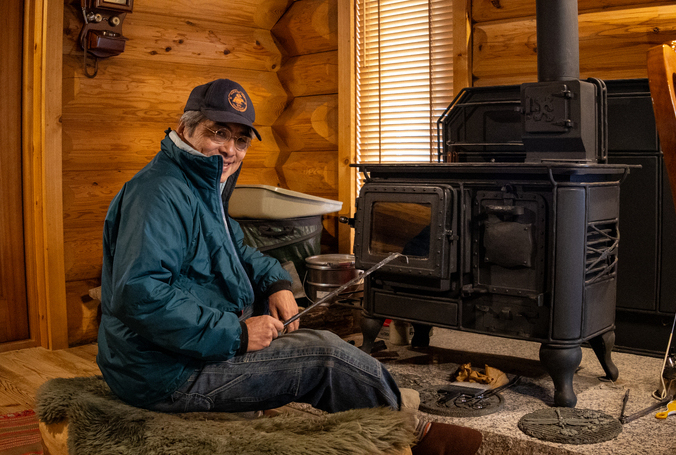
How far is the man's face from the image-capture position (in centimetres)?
172

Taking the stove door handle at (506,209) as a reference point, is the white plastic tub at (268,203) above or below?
above

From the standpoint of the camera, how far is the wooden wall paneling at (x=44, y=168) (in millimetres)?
3312

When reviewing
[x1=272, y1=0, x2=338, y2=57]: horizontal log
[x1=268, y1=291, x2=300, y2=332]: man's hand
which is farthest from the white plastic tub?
[x1=268, y1=291, x2=300, y2=332]: man's hand

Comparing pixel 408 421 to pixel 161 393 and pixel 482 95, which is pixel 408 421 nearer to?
pixel 161 393

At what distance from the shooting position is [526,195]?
2.39m

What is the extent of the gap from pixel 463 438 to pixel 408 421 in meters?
0.22

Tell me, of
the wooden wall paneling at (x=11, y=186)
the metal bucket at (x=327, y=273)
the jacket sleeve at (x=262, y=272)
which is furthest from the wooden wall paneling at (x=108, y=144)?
the jacket sleeve at (x=262, y=272)

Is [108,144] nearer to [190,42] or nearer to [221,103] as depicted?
[190,42]

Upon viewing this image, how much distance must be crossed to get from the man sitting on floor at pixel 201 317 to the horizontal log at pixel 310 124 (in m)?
2.40

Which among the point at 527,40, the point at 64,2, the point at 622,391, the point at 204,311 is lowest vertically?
the point at 622,391

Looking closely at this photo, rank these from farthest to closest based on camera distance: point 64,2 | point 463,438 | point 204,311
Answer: point 64,2 < point 463,438 < point 204,311

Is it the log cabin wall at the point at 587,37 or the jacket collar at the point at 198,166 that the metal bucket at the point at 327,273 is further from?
the jacket collar at the point at 198,166

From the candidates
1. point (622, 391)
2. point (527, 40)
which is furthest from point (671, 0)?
point (622, 391)

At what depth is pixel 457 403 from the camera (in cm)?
242
